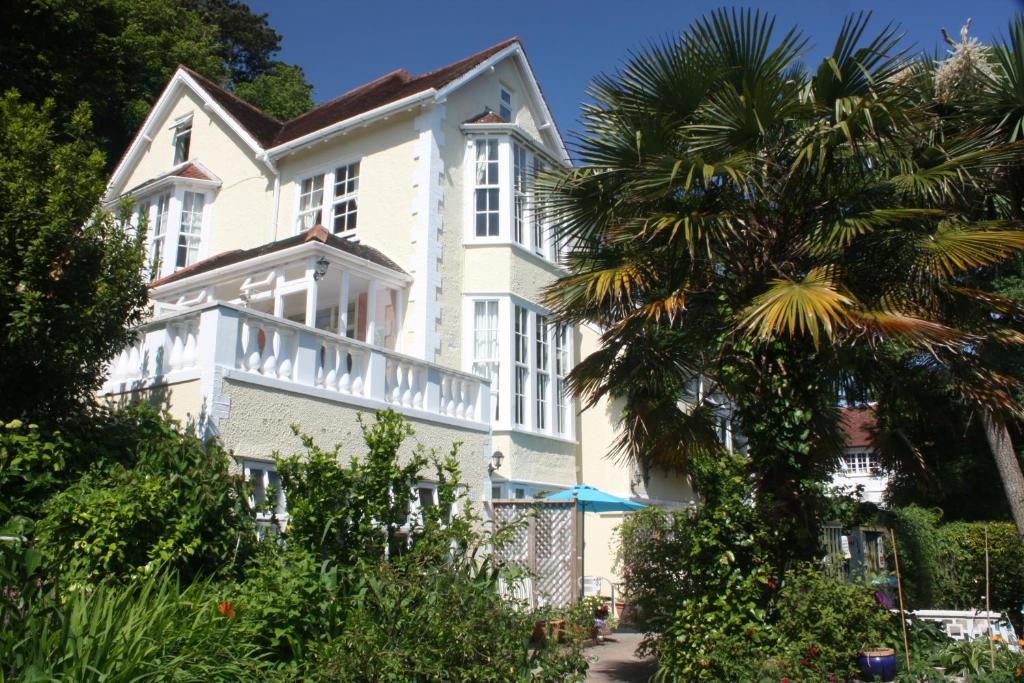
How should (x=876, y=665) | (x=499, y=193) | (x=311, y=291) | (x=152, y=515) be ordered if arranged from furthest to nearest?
(x=499, y=193) → (x=311, y=291) → (x=876, y=665) → (x=152, y=515)

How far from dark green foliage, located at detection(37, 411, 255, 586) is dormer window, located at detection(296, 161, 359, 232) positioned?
9.90m

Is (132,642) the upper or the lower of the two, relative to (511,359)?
lower

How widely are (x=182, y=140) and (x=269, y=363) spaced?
564 inches

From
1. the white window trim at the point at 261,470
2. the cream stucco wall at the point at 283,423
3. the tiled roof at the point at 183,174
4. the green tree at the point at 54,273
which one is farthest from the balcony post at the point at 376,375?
the tiled roof at the point at 183,174

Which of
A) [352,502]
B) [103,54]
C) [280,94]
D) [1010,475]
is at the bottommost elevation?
[352,502]

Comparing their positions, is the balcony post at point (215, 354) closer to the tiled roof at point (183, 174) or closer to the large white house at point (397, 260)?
the large white house at point (397, 260)

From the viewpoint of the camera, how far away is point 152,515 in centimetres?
763

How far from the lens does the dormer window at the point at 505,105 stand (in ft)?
66.1

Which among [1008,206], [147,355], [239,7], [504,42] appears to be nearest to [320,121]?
[504,42]

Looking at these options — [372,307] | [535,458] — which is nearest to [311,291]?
[372,307]

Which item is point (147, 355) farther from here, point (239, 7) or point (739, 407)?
point (239, 7)

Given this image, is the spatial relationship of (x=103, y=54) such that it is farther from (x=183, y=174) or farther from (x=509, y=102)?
(x=509, y=102)

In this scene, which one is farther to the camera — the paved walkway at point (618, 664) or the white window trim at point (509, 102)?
the white window trim at point (509, 102)

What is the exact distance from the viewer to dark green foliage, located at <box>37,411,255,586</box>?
7.19 metres
